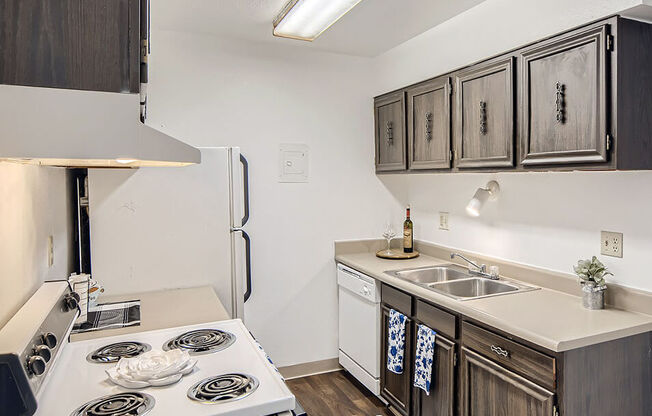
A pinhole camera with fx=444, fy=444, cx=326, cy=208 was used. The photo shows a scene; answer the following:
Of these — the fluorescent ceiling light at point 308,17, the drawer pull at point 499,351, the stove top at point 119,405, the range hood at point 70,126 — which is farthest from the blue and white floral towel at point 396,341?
the range hood at point 70,126

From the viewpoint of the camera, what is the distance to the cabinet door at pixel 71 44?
0.92 m

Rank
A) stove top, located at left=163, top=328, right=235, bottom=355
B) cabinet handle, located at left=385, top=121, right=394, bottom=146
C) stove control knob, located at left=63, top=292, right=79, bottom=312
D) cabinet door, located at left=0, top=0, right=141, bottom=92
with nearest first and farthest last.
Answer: cabinet door, located at left=0, top=0, right=141, bottom=92
stove control knob, located at left=63, top=292, right=79, bottom=312
stove top, located at left=163, top=328, right=235, bottom=355
cabinet handle, located at left=385, top=121, right=394, bottom=146

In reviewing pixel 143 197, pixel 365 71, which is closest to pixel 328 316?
pixel 143 197

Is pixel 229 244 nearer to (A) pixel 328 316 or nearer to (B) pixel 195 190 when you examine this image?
(B) pixel 195 190

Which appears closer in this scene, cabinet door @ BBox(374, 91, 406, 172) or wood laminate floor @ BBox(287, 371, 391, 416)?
wood laminate floor @ BBox(287, 371, 391, 416)

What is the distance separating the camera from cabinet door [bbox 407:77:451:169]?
2604 mm

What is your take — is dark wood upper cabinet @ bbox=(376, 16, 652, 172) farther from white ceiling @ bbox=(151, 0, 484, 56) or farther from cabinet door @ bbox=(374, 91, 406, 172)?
cabinet door @ bbox=(374, 91, 406, 172)

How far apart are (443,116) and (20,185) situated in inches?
82.9

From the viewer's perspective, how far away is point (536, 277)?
2.37 m

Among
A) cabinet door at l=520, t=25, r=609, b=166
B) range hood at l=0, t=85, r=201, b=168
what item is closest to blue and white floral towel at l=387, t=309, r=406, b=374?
cabinet door at l=520, t=25, r=609, b=166

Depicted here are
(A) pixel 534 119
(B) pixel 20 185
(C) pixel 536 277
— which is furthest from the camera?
(C) pixel 536 277

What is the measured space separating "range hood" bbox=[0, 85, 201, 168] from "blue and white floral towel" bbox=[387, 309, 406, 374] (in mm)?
1937

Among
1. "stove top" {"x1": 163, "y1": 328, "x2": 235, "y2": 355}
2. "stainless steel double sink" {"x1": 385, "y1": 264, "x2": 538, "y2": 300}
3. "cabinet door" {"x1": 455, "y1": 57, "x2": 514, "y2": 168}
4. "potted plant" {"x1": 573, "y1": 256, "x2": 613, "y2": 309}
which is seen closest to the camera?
"stove top" {"x1": 163, "y1": 328, "x2": 235, "y2": 355}

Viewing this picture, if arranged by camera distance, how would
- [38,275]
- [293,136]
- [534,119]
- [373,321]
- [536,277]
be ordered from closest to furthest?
1. [38,275]
2. [534,119]
3. [536,277]
4. [373,321]
5. [293,136]
